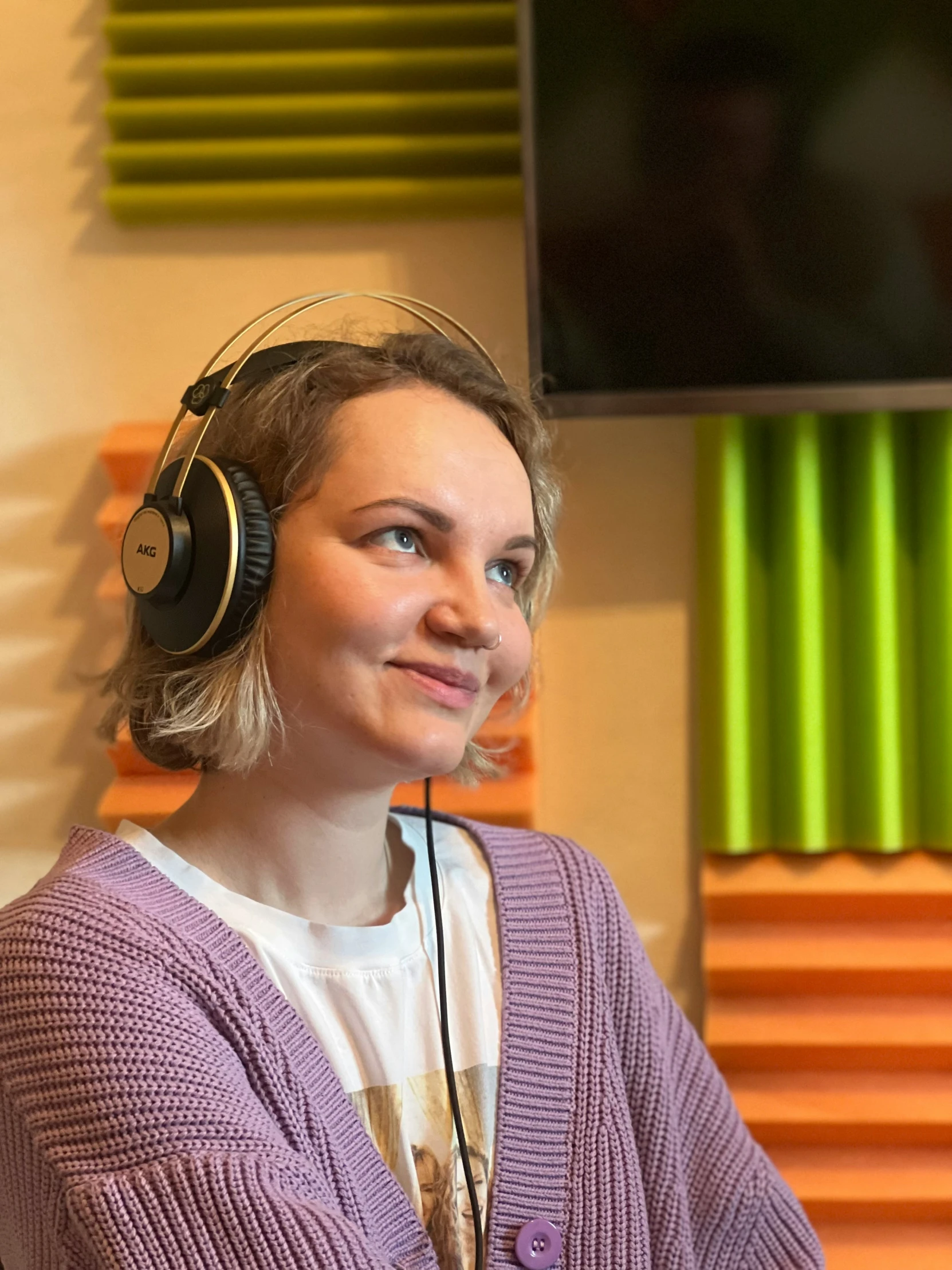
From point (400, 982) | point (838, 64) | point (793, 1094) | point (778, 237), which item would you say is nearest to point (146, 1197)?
point (400, 982)

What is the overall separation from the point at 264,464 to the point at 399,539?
14 centimetres

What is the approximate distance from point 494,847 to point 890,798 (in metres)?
0.67

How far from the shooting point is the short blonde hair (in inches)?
38.5

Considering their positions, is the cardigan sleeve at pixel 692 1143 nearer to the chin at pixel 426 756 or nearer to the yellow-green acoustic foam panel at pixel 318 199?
the chin at pixel 426 756

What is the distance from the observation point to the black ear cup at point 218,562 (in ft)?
3.06

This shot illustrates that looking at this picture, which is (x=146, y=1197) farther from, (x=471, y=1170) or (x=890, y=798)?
(x=890, y=798)

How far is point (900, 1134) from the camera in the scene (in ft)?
5.25

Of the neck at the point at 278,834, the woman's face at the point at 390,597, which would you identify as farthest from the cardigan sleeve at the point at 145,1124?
the woman's face at the point at 390,597

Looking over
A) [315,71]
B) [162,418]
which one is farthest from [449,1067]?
[315,71]

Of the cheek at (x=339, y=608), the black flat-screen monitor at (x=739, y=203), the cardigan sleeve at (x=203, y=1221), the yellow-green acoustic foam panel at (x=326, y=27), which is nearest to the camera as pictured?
the cardigan sleeve at (x=203, y=1221)

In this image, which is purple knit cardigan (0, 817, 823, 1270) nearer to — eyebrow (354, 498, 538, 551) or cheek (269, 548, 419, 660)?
cheek (269, 548, 419, 660)

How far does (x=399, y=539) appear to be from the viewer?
0.98 m

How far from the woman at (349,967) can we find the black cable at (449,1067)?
0.04ft

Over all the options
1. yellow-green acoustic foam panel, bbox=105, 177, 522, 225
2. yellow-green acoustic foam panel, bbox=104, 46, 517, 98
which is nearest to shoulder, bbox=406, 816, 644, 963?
yellow-green acoustic foam panel, bbox=105, 177, 522, 225
